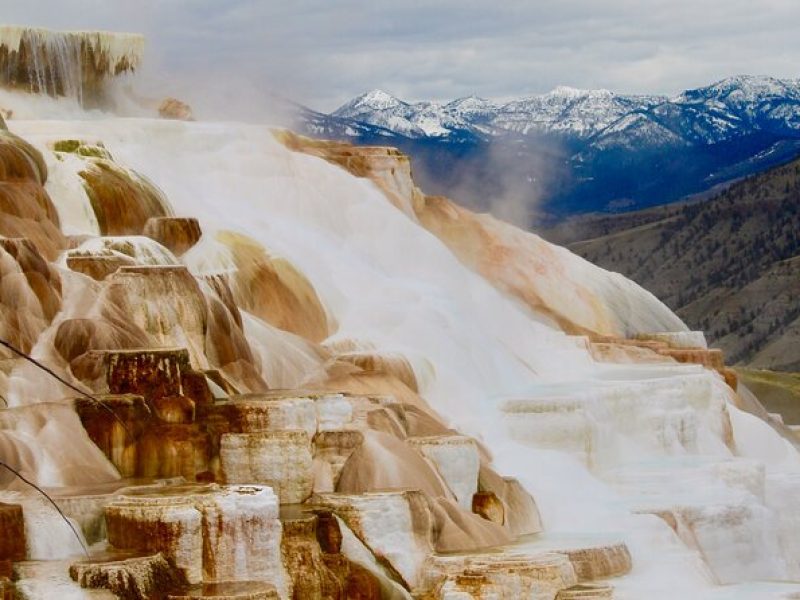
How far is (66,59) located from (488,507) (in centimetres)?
1961

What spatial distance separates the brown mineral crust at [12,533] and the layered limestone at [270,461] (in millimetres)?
4239

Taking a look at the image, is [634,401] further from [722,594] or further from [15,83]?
[15,83]

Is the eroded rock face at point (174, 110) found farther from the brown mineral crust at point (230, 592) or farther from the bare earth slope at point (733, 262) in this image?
the bare earth slope at point (733, 262)

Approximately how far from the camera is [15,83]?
4269 centimetres

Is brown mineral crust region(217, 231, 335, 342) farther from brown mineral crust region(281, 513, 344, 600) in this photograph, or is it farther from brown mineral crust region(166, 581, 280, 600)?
brown mineral crust region(166, 581, 280, 600)

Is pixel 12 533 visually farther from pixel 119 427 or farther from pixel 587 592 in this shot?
pixel 587 592

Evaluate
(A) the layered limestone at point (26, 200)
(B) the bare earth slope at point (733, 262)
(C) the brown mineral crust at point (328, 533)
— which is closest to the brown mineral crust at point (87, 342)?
(A) the layered limestone at point (26, 200)

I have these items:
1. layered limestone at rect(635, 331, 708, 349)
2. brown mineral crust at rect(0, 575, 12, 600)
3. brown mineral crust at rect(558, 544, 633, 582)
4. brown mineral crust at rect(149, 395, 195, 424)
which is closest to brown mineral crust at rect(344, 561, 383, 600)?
brown mineral crust at rect(558, 544, 633, 582)

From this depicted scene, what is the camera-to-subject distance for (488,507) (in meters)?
28.1

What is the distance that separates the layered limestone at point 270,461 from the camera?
24.7 meters

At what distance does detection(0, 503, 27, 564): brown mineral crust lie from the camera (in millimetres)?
20641

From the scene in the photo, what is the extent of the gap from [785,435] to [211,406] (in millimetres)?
23643

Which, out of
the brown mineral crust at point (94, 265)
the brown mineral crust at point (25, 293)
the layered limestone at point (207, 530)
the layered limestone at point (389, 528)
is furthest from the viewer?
the brown mineral crust at point (94, 265)

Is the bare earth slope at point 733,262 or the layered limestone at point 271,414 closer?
the layered limestone at point 271,414
